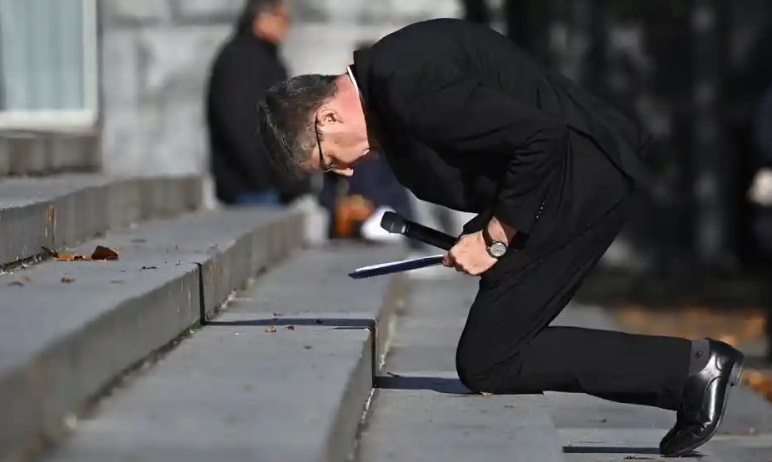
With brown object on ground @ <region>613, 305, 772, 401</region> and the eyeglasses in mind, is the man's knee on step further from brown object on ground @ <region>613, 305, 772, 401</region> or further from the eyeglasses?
brown object on ground @ <region>613, 305, 772, 401</region>

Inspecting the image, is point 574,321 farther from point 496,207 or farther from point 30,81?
point 30,81

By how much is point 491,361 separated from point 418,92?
931mm

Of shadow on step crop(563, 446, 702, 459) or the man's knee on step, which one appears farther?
shadow on step crop(563, 446, 702, 459)

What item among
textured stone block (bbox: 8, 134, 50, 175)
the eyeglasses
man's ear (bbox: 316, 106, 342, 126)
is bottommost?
textured stone block (bbox: 8, 134, 50, 175)

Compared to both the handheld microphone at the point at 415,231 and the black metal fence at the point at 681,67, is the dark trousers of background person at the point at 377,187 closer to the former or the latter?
the black metal fence at the point at 681,67

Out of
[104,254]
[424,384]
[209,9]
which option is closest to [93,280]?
[104,254]

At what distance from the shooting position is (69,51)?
11.9m

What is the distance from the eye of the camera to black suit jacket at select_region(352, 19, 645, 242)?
15.0ft

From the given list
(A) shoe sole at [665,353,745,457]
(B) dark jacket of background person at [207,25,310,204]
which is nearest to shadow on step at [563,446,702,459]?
(A) shoe sole at [665,353,745,457]

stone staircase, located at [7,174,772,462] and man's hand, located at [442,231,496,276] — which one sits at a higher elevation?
man's hand, located at [442,231,496,276]

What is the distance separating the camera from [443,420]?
483cm

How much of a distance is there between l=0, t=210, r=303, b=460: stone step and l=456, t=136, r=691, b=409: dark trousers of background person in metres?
0.92

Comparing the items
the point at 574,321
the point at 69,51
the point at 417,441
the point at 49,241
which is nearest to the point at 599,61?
the point at 69,51

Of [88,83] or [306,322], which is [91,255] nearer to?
[306,322]
